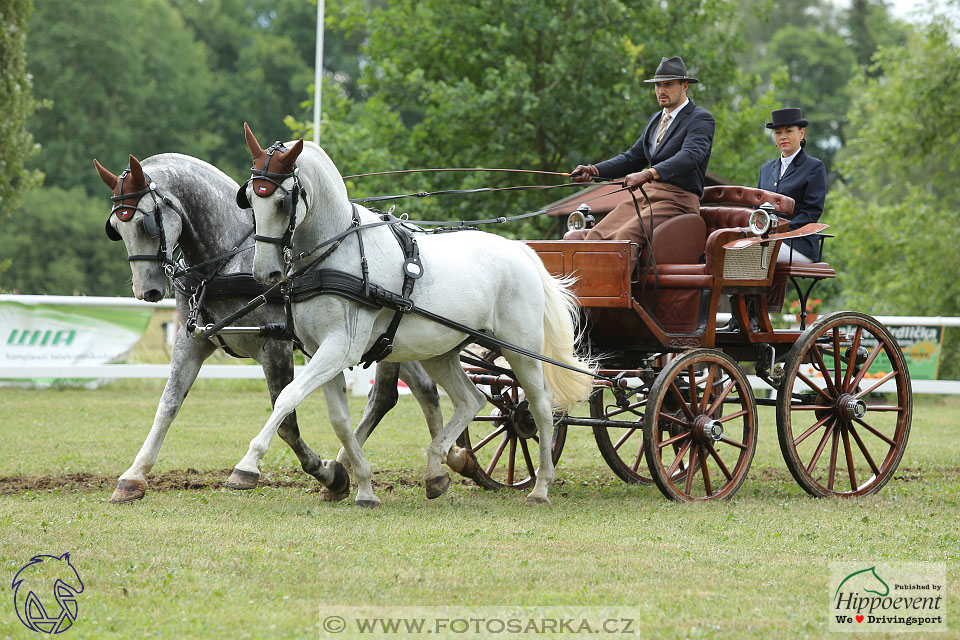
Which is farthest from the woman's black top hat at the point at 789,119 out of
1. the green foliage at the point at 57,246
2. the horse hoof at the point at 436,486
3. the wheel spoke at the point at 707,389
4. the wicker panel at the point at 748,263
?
the green foliage at the point at 57,246

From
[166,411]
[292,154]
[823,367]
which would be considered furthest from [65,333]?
[823,367]

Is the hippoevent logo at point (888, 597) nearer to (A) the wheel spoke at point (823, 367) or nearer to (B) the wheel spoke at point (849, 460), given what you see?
(B) the wheel spoke at point (849, 460)

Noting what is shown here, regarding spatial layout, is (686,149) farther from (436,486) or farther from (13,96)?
(13,96)

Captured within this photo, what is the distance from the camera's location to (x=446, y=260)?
6.76 metres

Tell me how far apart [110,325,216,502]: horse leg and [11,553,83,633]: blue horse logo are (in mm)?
1829

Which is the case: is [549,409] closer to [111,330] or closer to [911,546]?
[911,546]

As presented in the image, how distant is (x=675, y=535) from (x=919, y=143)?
17.4 meters

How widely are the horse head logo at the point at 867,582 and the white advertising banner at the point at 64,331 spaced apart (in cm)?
1150

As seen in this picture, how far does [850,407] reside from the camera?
7.59 meters

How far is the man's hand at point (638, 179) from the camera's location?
703cm

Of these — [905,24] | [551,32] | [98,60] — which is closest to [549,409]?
[551,32]

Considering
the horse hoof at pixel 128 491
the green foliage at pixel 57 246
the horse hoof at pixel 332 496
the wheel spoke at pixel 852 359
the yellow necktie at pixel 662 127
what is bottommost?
the green foliage at pixel 57 246

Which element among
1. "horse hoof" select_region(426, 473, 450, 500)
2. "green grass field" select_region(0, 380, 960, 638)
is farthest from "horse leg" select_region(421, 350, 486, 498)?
"green grass field" select_region(0, 380, 960, 638)

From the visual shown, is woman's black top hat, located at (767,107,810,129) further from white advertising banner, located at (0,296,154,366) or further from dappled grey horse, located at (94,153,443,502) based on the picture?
white advertising banner, located at (0,296,154,366)
